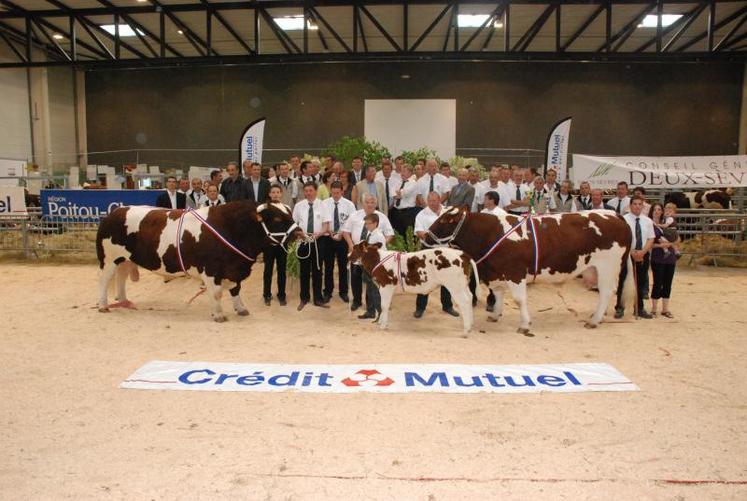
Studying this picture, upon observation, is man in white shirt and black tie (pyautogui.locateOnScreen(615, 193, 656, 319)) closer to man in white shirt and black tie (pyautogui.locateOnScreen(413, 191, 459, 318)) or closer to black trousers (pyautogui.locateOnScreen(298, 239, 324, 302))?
man in white shirt and black tie (pyautogui.locateOnScreen(413, 191, 459, 318))

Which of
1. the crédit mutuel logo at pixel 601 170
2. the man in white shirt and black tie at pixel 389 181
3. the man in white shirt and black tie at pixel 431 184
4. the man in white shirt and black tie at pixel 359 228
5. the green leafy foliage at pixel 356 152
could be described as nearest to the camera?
the man in white shirt and black tie at pixel 359 228

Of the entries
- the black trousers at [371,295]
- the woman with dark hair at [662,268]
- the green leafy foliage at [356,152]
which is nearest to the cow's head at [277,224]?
the black trousers at [371,295]

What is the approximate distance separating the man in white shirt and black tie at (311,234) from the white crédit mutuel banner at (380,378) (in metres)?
2.41

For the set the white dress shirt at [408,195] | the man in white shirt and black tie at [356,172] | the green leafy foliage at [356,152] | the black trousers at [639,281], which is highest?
the green leafy foliage at [356,152]

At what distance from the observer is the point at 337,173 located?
843cm

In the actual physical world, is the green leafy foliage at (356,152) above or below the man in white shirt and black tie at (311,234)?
above

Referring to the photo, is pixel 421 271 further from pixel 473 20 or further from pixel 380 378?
pixel 473 20

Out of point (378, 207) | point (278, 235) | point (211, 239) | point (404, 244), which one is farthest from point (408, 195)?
point (211, 239)

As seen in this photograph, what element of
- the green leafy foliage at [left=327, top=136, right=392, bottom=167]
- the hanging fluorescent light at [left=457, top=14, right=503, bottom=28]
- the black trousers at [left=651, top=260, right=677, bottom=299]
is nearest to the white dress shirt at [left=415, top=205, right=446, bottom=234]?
the black trousers at [left=651, top=260, right=677, bottom=299]

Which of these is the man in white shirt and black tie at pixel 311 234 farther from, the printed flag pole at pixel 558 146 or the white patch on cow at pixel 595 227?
the printed flag pole at pixel 558 146

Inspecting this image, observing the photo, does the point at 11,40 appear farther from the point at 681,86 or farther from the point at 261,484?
the point at 681,86

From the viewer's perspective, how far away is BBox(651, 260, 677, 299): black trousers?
6.96m

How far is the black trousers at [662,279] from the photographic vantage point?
6.96m

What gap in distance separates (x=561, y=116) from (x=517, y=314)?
588 inches
